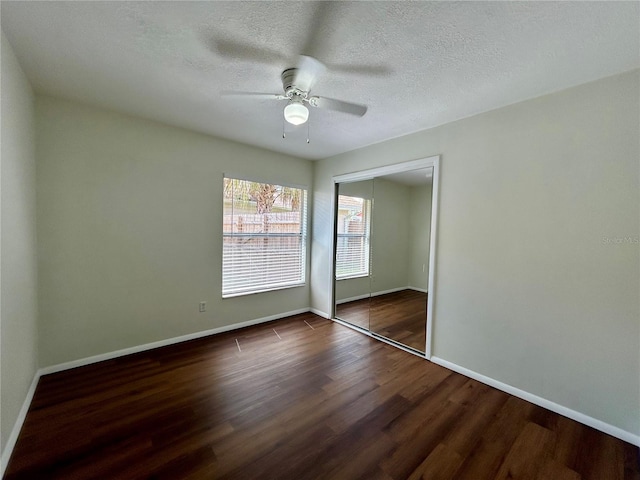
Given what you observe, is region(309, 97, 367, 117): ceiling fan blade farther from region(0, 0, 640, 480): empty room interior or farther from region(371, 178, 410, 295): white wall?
region(371, 178, 410, 295): white wall

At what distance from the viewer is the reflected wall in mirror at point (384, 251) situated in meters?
3.87

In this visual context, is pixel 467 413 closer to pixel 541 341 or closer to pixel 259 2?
pixel 541 341

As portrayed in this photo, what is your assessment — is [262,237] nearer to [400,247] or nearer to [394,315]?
[394,315]

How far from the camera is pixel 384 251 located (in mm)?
4441

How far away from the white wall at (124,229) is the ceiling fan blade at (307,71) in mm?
1854

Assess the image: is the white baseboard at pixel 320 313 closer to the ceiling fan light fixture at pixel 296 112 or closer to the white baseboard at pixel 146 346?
the white baseboard at pixel 146 346

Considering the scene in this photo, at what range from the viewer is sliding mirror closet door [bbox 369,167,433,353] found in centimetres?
408

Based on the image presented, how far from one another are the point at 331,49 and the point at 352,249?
2.94 m

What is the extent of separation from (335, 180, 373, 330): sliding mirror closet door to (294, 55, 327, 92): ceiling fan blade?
2179 millimetres

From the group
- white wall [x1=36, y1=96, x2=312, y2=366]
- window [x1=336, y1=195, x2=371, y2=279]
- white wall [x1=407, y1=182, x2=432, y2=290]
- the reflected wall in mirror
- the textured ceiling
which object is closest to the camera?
the textured ceiling

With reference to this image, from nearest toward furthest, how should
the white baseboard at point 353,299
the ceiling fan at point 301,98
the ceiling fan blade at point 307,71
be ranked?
the ceiling fan blade at point 307,71 → the ceiling fan at point 301,98 → the white baseboard at point 353,299

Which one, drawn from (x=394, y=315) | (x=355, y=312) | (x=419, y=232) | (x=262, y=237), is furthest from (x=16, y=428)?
(x=419, y=232)

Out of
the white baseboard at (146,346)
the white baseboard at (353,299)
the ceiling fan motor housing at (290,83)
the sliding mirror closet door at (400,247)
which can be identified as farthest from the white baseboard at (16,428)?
the sliding mirror closet door at (400,247)

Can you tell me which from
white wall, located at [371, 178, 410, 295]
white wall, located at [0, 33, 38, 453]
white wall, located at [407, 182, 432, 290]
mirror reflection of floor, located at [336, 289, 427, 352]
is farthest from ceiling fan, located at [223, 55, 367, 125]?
white wall, located at [407, 182, 432, 290]
